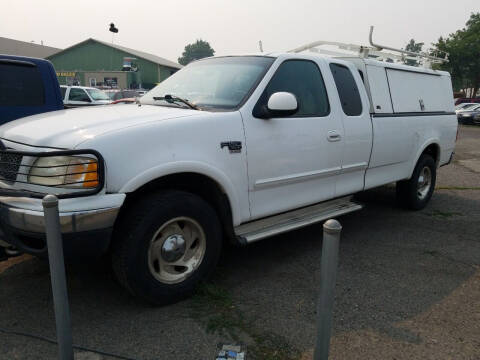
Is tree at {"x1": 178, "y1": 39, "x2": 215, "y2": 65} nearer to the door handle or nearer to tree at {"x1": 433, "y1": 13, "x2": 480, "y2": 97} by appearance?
tree at {"x1": 433, "y1": 13, "x2": 480, "y2": 97}

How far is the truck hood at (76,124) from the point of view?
8.57 feet

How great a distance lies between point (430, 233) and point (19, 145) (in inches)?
172

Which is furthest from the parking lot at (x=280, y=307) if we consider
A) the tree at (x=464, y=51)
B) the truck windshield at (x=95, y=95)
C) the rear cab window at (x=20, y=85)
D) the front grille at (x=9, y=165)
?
the tree at (x=464, y=51)

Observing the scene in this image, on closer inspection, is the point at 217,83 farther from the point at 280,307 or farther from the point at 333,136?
the point at 280,307

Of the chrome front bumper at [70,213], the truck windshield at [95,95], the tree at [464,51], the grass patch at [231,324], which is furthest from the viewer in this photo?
the tree at [464,51]

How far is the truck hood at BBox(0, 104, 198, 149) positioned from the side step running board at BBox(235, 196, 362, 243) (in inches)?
42.5

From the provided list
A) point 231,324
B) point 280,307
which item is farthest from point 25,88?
point 280,307

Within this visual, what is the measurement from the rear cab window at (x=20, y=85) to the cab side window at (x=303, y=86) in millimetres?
2624

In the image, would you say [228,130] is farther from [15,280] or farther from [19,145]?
[15,280]

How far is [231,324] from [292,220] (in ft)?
4.25

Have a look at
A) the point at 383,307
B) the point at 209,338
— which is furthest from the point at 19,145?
the point at 383,307

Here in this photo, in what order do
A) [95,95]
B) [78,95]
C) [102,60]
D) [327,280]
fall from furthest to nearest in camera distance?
[102,60], [95,95], [78,95], [327,280]

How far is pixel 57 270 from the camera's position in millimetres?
2041

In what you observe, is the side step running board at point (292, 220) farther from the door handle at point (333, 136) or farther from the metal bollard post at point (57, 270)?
the metal bollard post at point (57, 270)
